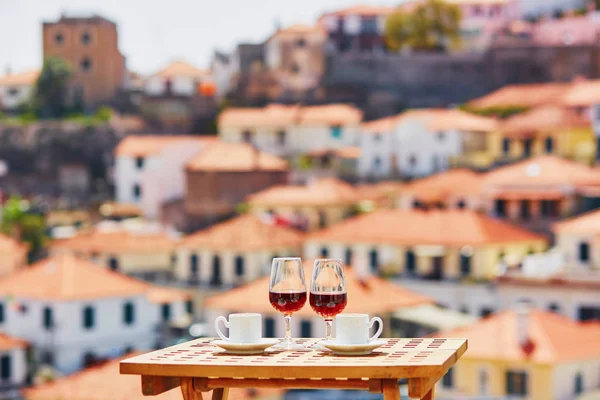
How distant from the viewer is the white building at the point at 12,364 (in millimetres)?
40031

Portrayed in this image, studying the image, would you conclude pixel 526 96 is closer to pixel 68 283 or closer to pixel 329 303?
pixel 68 283

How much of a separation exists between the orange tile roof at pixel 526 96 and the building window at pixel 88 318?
23200 millimetres

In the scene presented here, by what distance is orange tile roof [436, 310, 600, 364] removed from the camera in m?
30.7

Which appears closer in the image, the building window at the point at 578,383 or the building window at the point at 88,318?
the building window at the point at 578,383

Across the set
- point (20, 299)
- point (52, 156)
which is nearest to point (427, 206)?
point (20, 299)

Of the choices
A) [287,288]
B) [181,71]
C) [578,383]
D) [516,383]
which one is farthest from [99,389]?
[181,71]

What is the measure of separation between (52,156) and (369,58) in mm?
14689

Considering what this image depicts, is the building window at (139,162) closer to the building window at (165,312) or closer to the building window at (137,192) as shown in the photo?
the building window at (137,192)

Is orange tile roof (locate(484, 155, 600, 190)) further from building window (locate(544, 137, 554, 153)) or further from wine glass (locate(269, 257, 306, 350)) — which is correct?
wine glass (locate(269, 257, 306, 350))

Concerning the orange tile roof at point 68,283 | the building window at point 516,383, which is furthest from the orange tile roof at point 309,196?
the building window at point 516,383

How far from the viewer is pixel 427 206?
49906mm

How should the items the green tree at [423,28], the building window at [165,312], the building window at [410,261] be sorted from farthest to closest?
1. the green tree at [423,28]
2. the building window at [165,312]
3. the building window at [410,261]

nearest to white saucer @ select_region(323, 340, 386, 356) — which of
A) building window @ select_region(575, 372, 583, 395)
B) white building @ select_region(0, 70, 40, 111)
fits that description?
building window @ select_region(575, 372, 583, 395)

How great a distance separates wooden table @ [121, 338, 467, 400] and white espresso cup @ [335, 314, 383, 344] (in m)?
0.08
